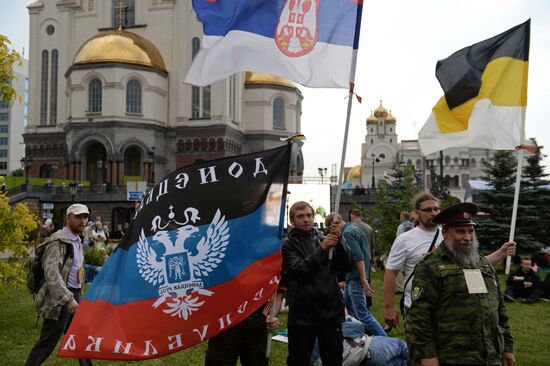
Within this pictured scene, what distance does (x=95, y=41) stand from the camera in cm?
→ 4697

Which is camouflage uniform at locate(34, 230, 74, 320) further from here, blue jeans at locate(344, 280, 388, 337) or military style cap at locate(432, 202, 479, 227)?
blue jeans at locate(344, 280, 388, 337)

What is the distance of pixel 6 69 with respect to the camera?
25.2ft

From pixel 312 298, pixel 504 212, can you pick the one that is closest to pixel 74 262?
pixel 312 298

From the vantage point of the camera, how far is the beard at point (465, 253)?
3.84 m

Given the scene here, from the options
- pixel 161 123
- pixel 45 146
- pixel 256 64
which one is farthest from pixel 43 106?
pixel 256 64

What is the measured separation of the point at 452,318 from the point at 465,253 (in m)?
0.47

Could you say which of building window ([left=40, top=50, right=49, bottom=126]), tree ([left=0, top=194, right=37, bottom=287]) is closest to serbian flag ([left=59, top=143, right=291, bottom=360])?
tree ([left=0, top=194, right=37, bottom=287])

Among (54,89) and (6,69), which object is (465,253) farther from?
(54,89)

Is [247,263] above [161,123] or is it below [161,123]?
below

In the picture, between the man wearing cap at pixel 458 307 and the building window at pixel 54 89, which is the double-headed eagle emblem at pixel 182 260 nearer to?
the man wearing cap at pixel 458 307

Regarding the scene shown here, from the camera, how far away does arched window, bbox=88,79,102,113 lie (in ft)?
152

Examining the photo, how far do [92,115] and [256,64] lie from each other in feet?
144

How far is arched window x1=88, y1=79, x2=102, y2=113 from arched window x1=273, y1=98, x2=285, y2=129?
53.0ft

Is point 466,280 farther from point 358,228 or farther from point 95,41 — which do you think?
point 95,41
